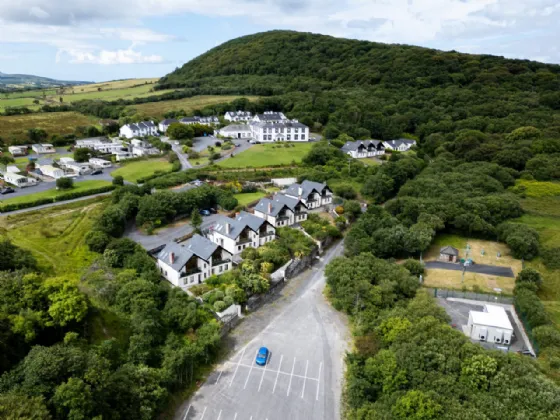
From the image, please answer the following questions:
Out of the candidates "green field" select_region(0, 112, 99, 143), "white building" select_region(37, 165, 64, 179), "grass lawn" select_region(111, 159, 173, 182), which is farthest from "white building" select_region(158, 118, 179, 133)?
"white building" select_region(37, 165, 64, 179)

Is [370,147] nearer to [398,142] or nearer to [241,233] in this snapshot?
[398,142]

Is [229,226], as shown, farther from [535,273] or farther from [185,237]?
[535,273]

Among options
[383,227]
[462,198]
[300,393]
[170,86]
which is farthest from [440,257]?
[170,86]

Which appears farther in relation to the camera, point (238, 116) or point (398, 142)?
point (238, 116)

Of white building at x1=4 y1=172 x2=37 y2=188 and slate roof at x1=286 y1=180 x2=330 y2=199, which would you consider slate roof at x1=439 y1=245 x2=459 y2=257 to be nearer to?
slate roof at x1=286 y1=180 x2=330 y2=199

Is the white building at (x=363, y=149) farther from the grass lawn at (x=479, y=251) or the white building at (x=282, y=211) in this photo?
the grass lawn at (x=479, y=251)

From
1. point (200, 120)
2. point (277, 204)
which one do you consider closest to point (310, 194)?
point (277, 204)
